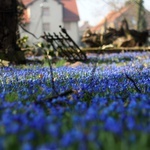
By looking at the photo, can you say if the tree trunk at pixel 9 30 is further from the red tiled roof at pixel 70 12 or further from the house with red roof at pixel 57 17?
the red tiled roof at pixel 70 12

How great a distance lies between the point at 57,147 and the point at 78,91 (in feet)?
8.87

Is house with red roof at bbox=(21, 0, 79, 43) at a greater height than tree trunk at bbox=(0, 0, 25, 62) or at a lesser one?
greater

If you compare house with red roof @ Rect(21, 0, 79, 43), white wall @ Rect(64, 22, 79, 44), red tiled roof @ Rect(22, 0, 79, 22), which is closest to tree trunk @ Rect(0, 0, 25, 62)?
house with red roof @ Rect(21, 0, 79, 43)

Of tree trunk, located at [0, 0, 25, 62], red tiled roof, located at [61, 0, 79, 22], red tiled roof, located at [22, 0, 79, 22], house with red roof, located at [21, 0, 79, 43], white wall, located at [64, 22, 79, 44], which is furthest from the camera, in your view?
white wall, located at [64, 22, 79, 44]

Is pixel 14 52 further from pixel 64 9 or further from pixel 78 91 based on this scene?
pixel 64 9

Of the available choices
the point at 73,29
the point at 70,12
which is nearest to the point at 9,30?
the point at 73,29

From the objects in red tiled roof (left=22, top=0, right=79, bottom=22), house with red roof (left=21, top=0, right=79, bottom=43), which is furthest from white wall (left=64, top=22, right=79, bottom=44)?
red tiled roof (left=22, top=0, right=79, bottom=22)

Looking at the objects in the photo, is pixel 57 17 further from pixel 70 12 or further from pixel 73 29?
pixel 73 29

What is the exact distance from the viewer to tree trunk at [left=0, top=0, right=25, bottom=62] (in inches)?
485

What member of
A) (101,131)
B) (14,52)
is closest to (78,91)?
(101,131)

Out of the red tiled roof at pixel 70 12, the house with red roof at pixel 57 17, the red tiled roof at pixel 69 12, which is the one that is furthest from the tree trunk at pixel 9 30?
the red tiled roof at pixel 70 12

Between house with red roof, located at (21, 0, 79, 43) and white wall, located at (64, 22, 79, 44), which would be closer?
house with red roof, located at (21, 0, 79, 43)

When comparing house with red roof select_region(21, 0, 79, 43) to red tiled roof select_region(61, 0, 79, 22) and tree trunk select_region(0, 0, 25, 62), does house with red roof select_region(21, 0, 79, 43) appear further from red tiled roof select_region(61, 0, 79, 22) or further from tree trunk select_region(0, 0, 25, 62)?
tree trunk select_region(0, 0, 25, 62)

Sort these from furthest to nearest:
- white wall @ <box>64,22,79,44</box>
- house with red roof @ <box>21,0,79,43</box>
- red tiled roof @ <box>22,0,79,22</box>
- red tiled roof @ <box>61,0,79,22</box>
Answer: white wall @ <box>64,22,79,44</box>
red tiled roof @ <box>61,0,79,22</box>
red tiled roof @ <box>22,0,79,22</box>
house with red roof @ <box>21,0,79,43</box>
